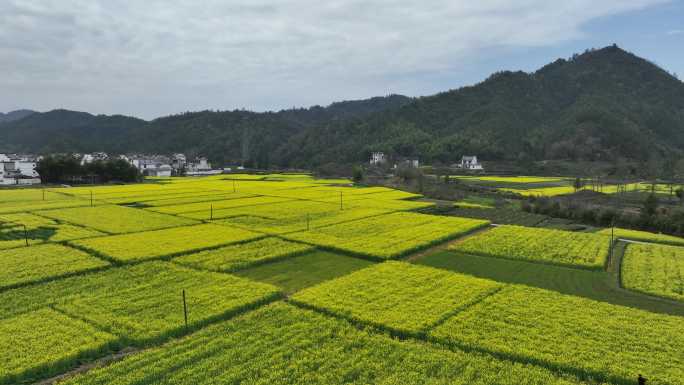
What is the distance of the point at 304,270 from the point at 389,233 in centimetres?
1092

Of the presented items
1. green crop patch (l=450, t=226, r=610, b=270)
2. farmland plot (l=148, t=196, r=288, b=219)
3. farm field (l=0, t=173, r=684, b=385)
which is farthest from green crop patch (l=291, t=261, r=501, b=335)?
farmland plot (l=148, t=196, r=288, b=219)

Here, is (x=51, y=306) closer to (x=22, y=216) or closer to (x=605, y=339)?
(x=605, y=339)

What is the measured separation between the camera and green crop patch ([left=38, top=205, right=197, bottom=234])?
34178mm

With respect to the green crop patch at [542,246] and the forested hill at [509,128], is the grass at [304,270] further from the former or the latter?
the forested hill at [509,128]

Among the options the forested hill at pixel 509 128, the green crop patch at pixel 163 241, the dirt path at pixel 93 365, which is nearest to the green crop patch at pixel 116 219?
the green crop patch at pixel 163 241

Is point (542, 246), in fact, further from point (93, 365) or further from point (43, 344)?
point (43, 344)

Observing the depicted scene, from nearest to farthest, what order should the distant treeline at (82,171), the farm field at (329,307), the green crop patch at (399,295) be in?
1. the farm field at (329,307)
2. the green crop patch at (399,295)
3. the distant treeline at (82,171)

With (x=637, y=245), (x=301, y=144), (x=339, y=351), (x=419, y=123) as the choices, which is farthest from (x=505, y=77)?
(x=339, y=351)

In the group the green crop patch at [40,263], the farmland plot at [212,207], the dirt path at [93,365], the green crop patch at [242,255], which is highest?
the farmland plot at [212,207]

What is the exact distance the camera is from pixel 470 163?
344 feet

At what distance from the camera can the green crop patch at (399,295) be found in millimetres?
16016

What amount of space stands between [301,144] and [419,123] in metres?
45.2

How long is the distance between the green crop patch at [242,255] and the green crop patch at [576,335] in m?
12.4

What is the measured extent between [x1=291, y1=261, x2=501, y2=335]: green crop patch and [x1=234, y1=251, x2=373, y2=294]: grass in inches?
50.7
